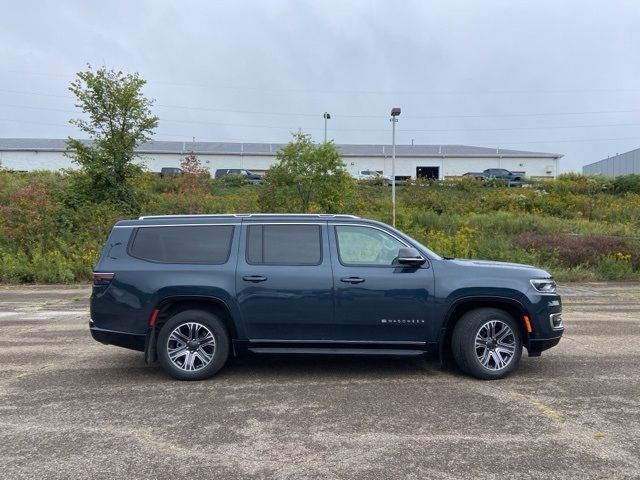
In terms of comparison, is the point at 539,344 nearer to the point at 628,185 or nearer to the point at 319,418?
the point at 319,418

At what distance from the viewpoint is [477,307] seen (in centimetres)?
653

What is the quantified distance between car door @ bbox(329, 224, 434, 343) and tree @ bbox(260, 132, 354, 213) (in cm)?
1491

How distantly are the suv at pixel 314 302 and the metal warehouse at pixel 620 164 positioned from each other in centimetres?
6471

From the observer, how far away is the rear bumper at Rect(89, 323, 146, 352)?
645 cm

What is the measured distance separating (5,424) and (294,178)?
1660 centimetres

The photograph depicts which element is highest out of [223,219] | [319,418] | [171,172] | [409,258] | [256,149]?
[256,149]

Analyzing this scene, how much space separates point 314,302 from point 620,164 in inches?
3171

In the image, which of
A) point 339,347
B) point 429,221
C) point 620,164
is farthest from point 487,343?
point 620,164

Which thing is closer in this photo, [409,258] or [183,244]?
[409,258]

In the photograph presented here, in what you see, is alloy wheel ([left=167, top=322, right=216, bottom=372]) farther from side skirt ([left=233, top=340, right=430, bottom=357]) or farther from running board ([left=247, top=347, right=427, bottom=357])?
running board ([left=247, top=347, right=427, bottom=357])

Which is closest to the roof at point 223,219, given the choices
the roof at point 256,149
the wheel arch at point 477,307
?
the wheel arch at point 477,307

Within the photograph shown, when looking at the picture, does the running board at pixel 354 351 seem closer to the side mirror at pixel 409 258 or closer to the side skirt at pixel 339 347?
the side skirt at pixel 339 347

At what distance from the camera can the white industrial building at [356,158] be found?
52.0 m

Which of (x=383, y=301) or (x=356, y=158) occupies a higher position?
(x=356, y=158)
